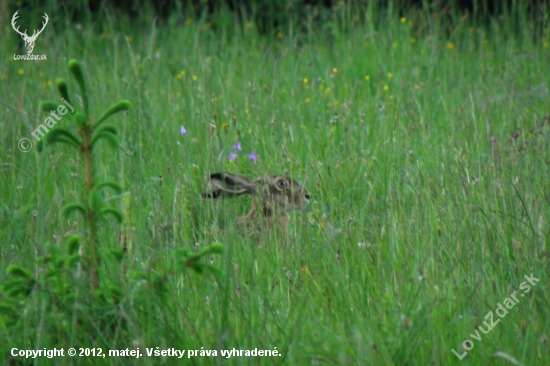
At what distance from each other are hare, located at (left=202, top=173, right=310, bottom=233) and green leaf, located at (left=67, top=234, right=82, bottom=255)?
4.81ft

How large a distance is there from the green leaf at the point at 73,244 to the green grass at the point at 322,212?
75mm

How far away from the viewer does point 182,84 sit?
605 cm

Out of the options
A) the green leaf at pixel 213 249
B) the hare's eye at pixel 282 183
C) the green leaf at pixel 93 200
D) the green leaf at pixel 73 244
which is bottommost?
the green leaf at pixel 213 249

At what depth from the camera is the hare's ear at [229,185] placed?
4.03 metres

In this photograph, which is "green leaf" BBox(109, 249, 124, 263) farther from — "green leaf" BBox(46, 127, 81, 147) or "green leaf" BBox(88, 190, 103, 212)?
"green leaf" BBox(46, 127, 81, 147)

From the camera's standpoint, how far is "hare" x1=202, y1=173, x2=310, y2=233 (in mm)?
4012

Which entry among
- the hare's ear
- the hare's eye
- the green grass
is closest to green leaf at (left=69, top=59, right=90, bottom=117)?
the green grass

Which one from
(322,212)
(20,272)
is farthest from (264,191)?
(20,272)

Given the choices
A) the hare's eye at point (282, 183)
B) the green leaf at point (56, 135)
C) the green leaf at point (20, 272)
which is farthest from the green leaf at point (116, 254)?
the hare's eye at point (282, 183)

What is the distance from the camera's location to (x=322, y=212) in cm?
379

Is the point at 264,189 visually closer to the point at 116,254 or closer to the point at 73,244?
the point at 116,254

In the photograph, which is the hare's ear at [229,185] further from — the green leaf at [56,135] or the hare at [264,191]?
the green leaf at [56,135]

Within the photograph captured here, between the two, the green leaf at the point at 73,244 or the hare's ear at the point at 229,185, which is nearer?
the green leaf at the point at 73,244

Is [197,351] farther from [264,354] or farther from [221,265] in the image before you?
[221,265]
